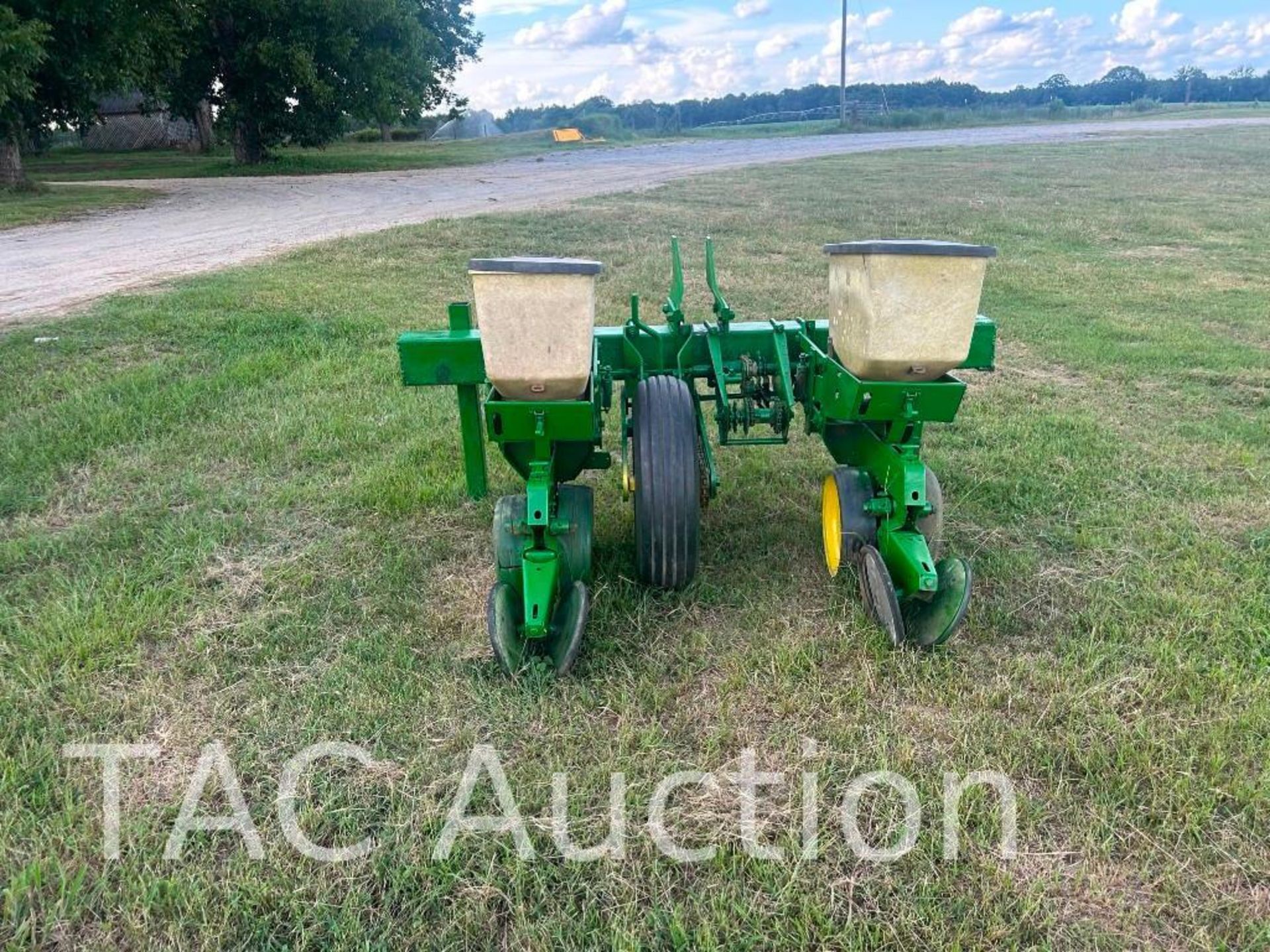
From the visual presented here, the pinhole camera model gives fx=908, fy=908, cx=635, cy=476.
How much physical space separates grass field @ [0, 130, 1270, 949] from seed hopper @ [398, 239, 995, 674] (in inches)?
7.7

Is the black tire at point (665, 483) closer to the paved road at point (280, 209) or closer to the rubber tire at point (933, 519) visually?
the rubber tire at point (933, 519)

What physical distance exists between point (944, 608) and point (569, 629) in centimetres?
113

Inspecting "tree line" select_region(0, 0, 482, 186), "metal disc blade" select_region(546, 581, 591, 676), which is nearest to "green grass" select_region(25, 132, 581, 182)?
"tree line" select_region(0, 0, 482, 186)

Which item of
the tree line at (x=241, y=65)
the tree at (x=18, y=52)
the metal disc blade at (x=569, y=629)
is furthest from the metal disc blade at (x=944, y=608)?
the tree line at (x=241, y=65)

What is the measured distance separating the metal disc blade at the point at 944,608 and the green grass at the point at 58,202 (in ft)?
45.8

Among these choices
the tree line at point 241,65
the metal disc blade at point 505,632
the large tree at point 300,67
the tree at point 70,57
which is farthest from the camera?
the large tree at point 300,67

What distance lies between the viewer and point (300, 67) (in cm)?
2039

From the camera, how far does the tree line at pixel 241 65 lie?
53.1 ft

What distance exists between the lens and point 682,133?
4441cm

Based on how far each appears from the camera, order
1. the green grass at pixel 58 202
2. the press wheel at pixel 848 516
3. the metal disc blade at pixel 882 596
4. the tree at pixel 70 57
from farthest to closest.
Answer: the green grass at pixel 58 202, the tree at pixel 70 57, the press wheel at pixel 848 516, the metal disc blade at pixel 882 596

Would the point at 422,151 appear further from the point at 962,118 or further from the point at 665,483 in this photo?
the point at 665,483

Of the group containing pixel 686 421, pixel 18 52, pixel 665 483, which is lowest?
pixel 665 483

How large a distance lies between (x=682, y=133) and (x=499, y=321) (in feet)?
148

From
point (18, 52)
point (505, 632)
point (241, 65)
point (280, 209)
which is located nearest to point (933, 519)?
point (505, 632)
